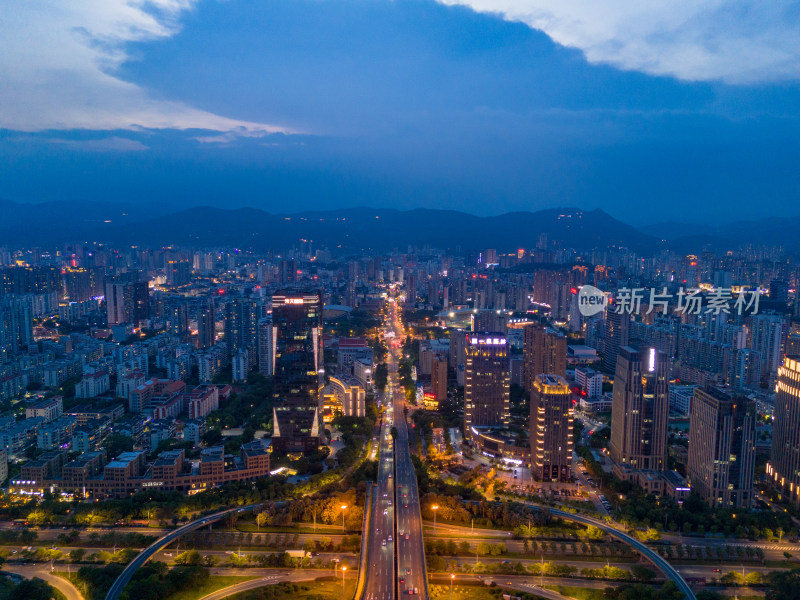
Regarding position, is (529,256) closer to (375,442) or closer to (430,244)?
(430,244)

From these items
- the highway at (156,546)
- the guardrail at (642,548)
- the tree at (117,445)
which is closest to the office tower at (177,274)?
the tree at (117,445)

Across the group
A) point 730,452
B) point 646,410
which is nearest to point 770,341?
point 646,410

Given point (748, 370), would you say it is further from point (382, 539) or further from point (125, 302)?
point (125, 302)

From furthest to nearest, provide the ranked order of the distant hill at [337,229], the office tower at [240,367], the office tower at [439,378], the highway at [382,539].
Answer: the distant hill at [337,229], the office tower at [240,367], the office tower at [439,378], the highway at [382,539]

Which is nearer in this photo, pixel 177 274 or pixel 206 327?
pixel 206 327

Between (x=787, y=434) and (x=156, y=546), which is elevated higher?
(x=787, y=434)

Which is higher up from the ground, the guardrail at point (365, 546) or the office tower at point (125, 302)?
the office tower at point (125, 302)

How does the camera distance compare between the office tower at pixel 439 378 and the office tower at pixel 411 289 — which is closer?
the office tower at pixel 439 378

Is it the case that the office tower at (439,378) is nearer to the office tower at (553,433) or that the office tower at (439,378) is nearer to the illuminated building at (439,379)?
the illuminated building at (439,379)

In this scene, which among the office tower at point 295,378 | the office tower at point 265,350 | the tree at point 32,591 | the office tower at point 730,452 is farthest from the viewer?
the office tower at point 265,350
